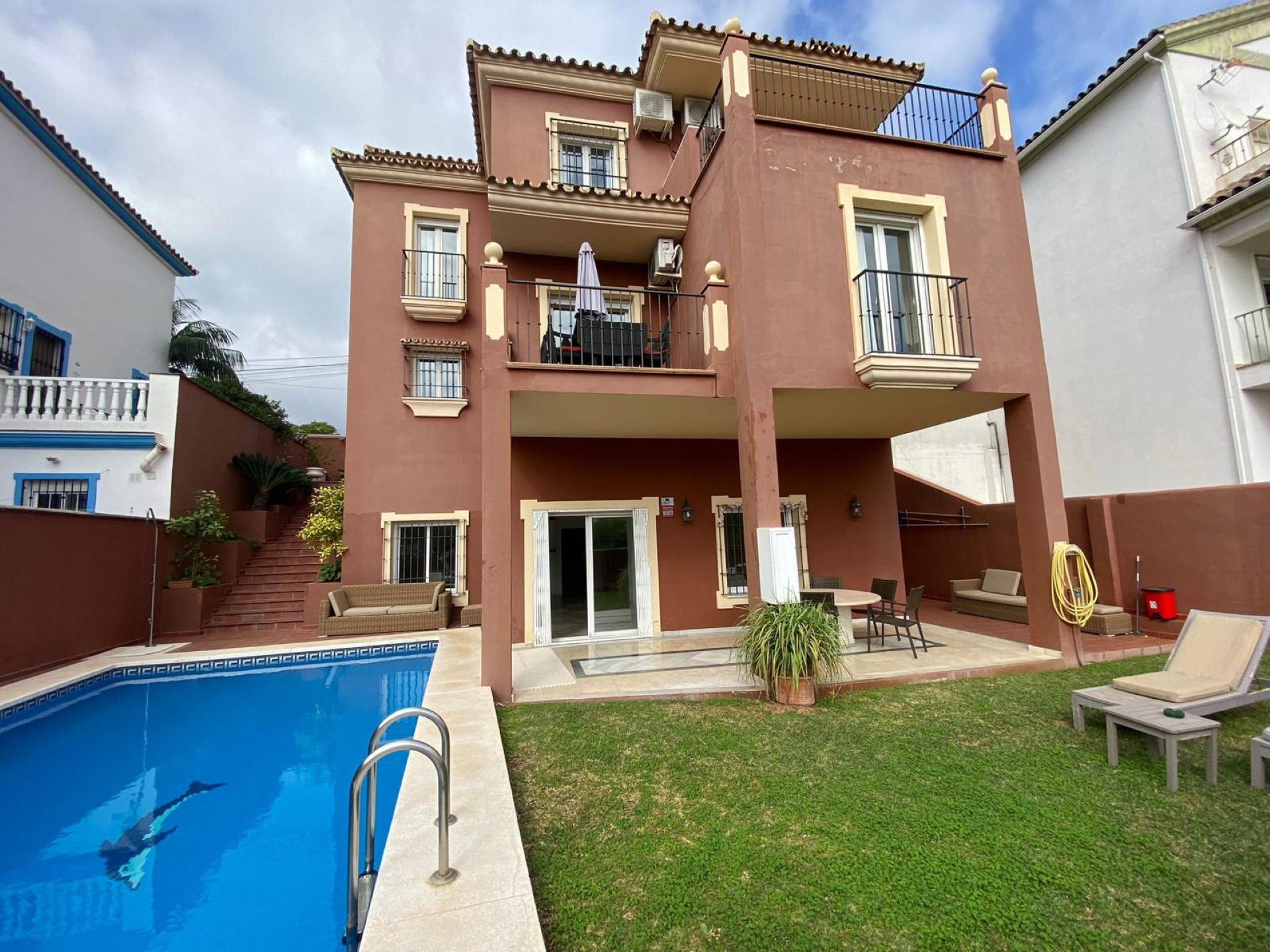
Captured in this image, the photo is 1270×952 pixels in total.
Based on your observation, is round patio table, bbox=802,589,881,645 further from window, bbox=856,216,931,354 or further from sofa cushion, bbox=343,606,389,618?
sofa cushion, bbox=343,606,389,618

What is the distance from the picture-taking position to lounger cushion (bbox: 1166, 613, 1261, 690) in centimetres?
422

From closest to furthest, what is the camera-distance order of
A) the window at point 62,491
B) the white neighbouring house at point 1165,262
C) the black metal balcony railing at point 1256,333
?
the black metal balcony railing at point 1256,333
the white neighbouring house at point 1165,262
the window at point 62,491

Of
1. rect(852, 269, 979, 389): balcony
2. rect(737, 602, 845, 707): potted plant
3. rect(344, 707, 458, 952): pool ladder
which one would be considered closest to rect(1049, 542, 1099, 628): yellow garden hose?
rect(852, 269, 979, 389): balcony

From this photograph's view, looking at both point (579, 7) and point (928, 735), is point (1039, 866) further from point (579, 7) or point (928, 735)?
point (579, 7)

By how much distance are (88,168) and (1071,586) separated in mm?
21652

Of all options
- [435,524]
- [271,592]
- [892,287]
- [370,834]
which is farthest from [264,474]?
[892,287]

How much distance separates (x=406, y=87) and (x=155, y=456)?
33.7 ft

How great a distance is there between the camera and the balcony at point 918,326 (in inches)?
256

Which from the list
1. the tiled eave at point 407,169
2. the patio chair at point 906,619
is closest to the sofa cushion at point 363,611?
the patio chair at point 906,619

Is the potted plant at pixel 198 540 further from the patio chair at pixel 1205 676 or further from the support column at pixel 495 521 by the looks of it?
the patio chair at pixel 1205 676

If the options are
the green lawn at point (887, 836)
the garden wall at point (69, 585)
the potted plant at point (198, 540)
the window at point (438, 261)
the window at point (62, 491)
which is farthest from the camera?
the window at point (438, 261)

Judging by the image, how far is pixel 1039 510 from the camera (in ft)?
22.4

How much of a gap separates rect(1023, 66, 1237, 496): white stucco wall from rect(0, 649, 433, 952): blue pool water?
45.1 feet

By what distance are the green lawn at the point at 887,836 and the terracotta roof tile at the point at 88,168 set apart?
16.7 m
